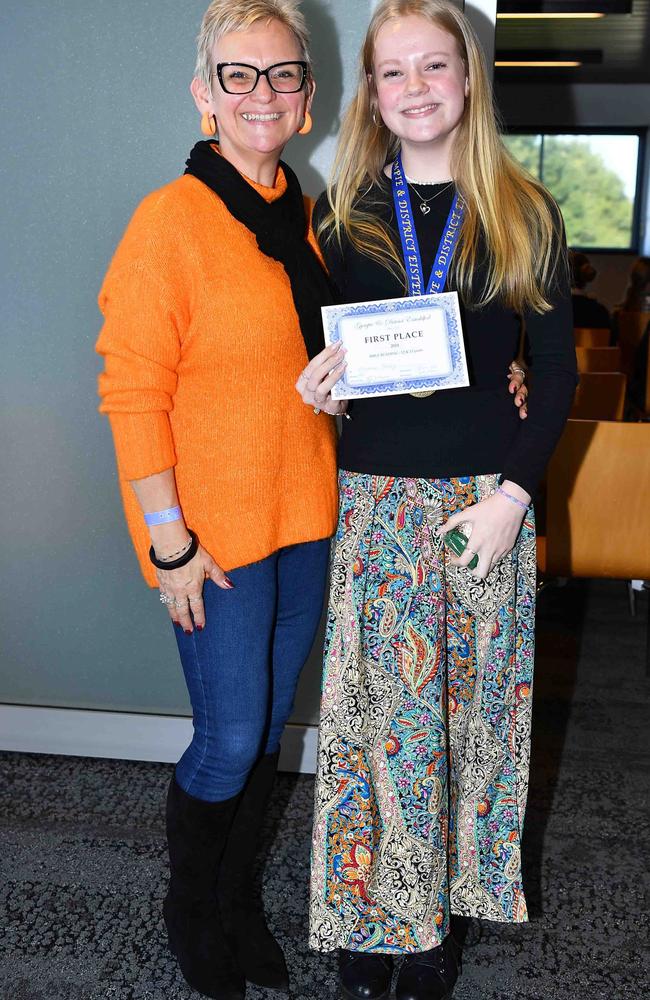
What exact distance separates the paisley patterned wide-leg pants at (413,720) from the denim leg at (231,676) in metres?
0.14

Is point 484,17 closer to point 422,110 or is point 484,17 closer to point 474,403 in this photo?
point 422,110

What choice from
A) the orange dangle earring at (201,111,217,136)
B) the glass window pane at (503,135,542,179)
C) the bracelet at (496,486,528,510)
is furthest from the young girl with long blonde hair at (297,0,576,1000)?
the glass window pane at (503,135,542,179)

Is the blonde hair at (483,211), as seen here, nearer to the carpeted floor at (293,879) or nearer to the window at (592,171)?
the carpeted floor at (293,879)

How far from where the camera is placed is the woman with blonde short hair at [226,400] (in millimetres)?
1430

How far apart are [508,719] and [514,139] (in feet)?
36.4

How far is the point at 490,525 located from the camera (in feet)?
5.05

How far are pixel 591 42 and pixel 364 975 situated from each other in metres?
9.70

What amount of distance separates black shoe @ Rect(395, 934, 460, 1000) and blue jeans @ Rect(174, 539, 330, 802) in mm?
498

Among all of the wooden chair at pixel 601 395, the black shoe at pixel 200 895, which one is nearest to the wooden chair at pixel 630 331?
the wooden chair at pixel 601 395

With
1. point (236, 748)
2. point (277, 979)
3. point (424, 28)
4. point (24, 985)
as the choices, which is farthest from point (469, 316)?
point (24, 985)

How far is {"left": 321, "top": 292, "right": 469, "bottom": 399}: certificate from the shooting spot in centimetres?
145

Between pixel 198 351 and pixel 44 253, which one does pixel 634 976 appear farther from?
pixel 44 253

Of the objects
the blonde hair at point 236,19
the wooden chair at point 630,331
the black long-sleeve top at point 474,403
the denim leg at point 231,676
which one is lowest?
the wooden chair at point 630,331

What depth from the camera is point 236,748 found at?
5.32ft
